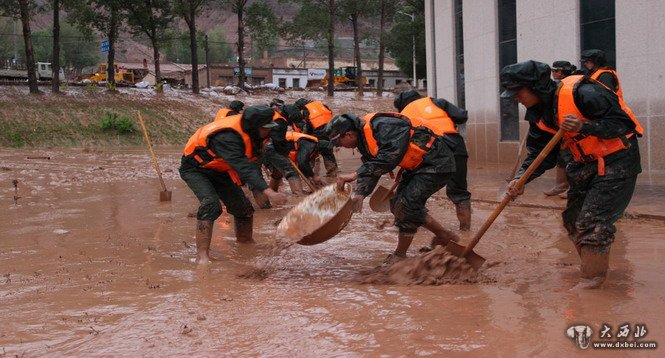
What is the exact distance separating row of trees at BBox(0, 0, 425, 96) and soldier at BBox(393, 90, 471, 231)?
25566mm

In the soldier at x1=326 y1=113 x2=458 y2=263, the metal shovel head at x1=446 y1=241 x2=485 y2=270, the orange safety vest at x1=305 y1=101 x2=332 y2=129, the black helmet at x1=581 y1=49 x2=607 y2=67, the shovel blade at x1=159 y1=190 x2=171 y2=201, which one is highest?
the black helmet at x1=581 y1=49 x2=607 y2=67

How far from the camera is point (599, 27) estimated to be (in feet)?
39.5

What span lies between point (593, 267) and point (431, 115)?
2768mm

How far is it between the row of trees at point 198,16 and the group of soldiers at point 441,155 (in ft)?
83.5

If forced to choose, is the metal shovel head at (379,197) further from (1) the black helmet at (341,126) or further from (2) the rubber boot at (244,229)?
(2) the rubber boot at (244,229)

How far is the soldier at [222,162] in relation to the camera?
20.7 ft

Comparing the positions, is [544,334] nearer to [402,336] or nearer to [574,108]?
[402,336]

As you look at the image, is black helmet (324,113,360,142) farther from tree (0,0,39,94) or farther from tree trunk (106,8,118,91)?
tree trunk (106,8,118,91)

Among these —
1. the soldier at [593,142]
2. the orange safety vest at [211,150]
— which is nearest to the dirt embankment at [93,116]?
the orange safety vest at [211,150]

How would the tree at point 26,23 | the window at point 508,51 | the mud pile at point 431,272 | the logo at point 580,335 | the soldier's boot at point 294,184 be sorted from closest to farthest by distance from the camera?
the logo at point 580,335
the mud pile at point 431,272
the soldier's boot at point 294,184
the window at point 508,51
the tree at point 26,23

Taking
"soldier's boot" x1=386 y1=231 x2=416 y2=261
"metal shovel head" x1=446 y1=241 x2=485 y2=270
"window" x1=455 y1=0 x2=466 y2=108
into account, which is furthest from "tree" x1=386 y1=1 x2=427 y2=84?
"metal shovel head" x1=446 y1=241 x2=485 y2=270

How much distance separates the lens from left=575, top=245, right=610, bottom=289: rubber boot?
4.89m

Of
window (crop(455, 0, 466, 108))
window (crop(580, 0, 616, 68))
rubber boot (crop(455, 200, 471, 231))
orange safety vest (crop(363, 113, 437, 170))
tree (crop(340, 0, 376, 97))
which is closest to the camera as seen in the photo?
orange safety vest (crop(363, 113, 437, 170))

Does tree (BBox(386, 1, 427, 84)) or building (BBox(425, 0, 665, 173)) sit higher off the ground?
tree (BBox(386, 1, 427, 84))
